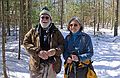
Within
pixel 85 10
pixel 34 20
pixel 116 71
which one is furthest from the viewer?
pixel 85 10

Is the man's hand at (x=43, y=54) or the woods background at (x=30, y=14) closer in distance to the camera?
the man's hand at (x=43, y=54)

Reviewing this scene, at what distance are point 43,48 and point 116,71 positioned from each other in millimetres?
7264

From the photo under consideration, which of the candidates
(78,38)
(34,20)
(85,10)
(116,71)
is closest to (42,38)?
(78,38)

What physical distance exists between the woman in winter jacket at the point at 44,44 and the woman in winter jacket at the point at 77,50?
0.61ft

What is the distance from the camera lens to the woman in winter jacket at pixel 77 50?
16.3ft

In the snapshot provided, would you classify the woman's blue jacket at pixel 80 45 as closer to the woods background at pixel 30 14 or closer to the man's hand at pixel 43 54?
the man's hand at pixel 43 54

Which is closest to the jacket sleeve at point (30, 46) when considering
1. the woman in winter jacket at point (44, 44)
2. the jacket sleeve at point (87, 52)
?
the woman in winter jacket at point (44, 44)

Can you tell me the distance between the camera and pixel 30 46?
486cm

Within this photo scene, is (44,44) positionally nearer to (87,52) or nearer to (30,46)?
(30,46)

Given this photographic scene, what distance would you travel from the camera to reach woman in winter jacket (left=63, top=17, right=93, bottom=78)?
4.96m

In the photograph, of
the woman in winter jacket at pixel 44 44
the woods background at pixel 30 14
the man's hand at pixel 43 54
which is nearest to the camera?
the man's hand at pixel 43 54

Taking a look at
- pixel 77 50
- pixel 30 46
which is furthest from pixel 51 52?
pixel 77 50

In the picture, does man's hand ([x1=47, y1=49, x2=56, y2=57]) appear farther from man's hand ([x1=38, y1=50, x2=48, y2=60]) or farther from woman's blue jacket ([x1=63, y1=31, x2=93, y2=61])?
woman's blue jacket ([x1=63, y1=31, x2=93, y2=61])

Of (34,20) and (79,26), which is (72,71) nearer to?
(79,26)
